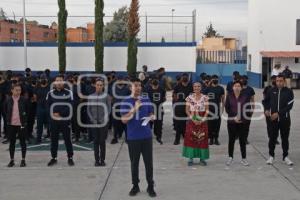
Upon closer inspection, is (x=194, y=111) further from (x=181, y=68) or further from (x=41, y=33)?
(x=41, y=33)

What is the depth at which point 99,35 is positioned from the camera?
29.6m

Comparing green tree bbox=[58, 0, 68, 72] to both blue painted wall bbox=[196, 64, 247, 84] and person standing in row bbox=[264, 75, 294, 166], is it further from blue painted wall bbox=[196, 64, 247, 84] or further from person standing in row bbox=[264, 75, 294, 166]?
person standing in row bbox=[264, 75, 294, 166]

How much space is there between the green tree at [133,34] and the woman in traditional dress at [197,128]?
20.4 meters

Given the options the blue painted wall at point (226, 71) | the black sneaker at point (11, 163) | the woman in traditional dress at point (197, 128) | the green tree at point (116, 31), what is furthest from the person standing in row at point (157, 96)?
the green tree at point (116, 31)

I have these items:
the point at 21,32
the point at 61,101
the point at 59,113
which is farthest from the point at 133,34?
the point at 21,32

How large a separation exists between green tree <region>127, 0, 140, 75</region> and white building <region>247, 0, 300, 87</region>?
847cm

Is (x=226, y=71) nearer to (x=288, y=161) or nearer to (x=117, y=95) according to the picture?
(x=117, y=95)

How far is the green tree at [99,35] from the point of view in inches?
1158

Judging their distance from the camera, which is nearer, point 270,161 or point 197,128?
point 197,128

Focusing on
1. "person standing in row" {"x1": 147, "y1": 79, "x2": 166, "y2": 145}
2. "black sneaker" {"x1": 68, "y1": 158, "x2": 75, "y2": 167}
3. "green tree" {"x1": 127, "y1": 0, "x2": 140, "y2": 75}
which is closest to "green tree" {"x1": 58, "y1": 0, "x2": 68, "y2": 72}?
"green tree" {"x1": 127, "y1": 0, "x2": 140, "y2": 75}

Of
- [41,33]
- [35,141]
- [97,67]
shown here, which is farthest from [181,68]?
[41,33]

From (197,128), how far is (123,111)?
2.58m

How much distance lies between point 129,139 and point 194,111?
2.43 metres

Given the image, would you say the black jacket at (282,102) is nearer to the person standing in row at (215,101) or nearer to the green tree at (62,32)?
the person standing in row at (215,101)
